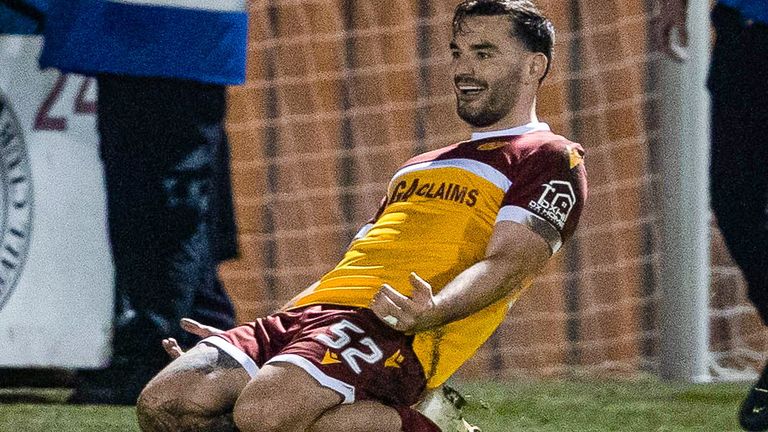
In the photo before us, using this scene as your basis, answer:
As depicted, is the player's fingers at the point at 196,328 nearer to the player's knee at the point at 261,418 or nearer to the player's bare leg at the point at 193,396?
the player's bare leg at the point at 193,396

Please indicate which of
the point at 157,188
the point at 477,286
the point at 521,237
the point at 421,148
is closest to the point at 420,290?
the point at 477,286

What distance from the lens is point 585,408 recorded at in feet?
15.3

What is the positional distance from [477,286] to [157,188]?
1464 millimetres

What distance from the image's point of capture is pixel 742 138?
4.63 m

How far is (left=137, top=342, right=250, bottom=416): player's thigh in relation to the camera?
336cm

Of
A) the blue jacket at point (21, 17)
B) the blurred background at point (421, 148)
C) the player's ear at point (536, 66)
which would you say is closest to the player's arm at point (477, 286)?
the player's ear at point (536, 66)

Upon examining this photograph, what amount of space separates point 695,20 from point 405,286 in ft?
8.07

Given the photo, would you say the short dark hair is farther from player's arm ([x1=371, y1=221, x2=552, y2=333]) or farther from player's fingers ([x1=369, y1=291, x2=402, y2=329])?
player's fingers ([x1=369, y1=291, x2=402, y2=329])

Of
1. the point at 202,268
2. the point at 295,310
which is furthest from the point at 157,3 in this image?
the point at 295,310

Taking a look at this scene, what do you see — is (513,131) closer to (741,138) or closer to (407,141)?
(741,138)

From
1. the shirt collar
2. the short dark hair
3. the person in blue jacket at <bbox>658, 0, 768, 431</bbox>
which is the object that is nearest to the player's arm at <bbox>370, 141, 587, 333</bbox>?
the shirt collar

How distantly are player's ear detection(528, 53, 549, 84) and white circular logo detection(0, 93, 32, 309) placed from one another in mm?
1759

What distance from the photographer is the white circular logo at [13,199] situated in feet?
15.7

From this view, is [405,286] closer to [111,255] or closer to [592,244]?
[111,255]
